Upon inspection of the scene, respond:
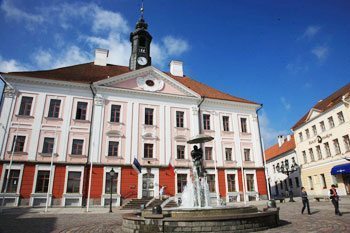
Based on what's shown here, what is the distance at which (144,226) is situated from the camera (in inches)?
341

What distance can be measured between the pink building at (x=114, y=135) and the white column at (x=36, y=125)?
0.26 feet

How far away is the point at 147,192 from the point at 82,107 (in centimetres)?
1052

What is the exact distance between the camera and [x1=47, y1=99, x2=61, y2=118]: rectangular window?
24.6 m

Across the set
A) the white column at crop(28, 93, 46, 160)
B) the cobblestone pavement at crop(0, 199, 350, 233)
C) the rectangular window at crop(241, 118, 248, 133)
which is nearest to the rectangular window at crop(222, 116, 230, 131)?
the rectangular window at crop(241, 118, 248, 133)

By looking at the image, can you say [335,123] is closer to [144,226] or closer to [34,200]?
[144,226]

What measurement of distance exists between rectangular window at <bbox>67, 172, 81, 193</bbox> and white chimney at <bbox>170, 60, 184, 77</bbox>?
19019mm

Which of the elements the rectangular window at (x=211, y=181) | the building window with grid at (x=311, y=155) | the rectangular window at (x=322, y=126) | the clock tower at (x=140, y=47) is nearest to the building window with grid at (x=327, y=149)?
the rectangular window at (x=322, y=126)

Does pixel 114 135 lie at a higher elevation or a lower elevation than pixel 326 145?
lower

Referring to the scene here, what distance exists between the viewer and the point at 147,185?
2466cm

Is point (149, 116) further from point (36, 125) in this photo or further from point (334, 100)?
point (334, 100)

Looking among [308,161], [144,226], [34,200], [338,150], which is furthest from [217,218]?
[308,161]

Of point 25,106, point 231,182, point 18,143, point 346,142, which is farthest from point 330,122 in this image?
point 18,143

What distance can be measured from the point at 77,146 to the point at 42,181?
4.10 metres

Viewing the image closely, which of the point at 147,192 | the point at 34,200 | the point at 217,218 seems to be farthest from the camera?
the point at 147,192
